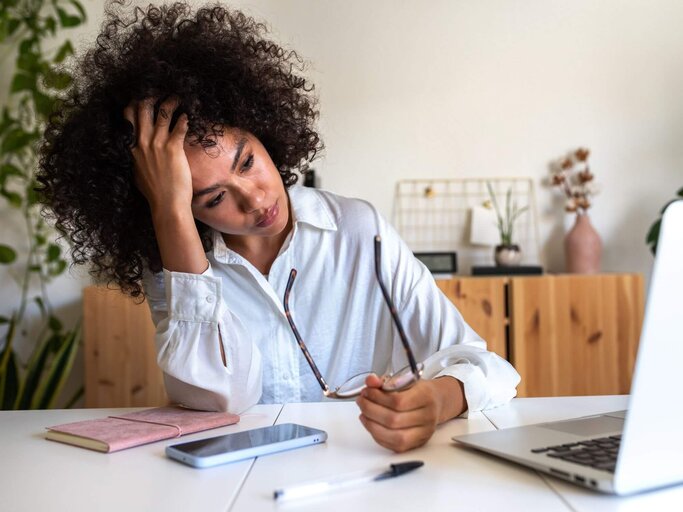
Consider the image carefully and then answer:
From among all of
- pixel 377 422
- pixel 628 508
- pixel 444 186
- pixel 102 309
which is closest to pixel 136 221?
pixel 377 422

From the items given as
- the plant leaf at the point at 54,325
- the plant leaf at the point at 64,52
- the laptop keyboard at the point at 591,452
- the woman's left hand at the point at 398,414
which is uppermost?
the plant leaf at the point at 64,52

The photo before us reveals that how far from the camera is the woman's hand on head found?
1.38 metres

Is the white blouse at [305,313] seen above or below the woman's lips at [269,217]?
below

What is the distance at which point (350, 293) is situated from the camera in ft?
5.42

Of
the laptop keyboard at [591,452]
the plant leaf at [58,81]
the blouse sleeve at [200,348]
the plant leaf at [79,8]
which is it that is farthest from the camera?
the plant leaf at [79,8]

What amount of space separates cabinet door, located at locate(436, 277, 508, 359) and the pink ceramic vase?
39 centimetres

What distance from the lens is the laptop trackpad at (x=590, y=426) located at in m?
0.94

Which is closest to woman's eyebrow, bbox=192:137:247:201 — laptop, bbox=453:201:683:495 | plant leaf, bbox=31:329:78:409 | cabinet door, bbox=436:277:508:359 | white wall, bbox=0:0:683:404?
laptop, bbox=453:201:683:495

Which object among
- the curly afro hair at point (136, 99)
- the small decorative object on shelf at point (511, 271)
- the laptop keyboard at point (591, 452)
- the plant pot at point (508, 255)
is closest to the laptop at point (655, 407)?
the laptop keyboard at point (591, 452)

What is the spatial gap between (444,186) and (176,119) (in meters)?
1.94

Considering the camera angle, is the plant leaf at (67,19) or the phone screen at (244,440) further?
the plant leaf at (67,19)

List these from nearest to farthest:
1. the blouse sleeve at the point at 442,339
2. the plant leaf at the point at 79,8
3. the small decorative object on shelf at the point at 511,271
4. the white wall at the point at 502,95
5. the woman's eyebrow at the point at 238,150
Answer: the blouse sleeve at the point at 442,339, the woman's eyebrow at the point at 238,150, the small decorative object on shelf at the point at 511,271, the plant leaf at the point at 79,8, the white wall at the point at 502,95

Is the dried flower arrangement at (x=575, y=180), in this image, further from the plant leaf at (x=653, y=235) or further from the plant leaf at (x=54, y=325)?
the plant leaf at (x=54, y=325)

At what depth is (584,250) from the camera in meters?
3.02
